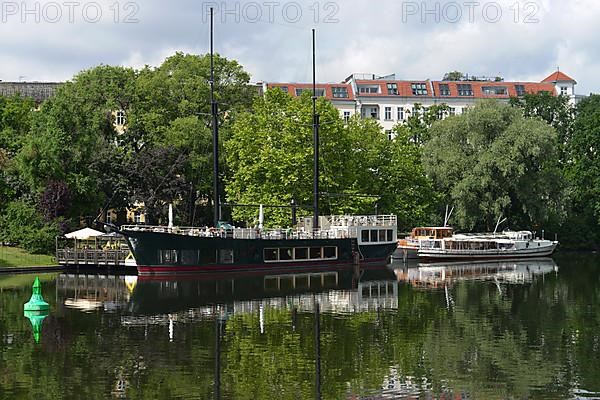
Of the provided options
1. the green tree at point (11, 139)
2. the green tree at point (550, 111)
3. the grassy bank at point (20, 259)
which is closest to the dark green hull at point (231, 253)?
the grassy bank at point (20, 259)

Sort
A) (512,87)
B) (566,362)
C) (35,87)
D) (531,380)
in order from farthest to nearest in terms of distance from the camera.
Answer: (512,87) → (35,87) → (566,362) → (531,380)

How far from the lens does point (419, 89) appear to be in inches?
4397

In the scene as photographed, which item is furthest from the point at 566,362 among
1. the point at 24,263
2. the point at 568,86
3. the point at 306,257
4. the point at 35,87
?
the point at 568,86

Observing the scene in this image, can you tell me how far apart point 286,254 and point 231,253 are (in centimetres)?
490

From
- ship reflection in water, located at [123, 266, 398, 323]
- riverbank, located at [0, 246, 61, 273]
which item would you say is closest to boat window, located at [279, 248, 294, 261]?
ship reflection in water, located at [123, 266, 398, 323]

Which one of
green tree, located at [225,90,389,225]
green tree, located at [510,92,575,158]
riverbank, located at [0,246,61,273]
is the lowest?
riverbank, located at [0,246,61,273]

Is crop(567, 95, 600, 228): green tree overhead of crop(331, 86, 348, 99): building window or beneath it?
beneath

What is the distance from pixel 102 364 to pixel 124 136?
182 ft

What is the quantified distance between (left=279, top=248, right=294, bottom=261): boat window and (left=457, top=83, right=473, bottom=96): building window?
58.7 m

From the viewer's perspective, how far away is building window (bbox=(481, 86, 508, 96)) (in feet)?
372

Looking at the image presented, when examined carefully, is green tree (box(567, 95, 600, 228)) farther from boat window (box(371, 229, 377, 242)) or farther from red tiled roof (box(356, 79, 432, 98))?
boat window (box(371, 229, 377, 242))

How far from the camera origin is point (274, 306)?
38406 millimetres

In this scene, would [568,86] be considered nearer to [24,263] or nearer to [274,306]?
[24,263]

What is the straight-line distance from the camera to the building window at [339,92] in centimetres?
10919
